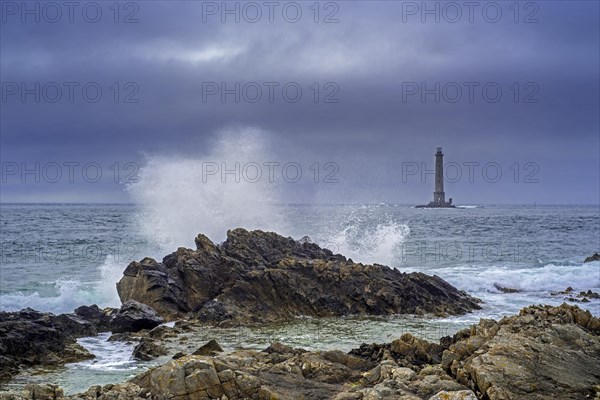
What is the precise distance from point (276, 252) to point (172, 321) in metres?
7.02

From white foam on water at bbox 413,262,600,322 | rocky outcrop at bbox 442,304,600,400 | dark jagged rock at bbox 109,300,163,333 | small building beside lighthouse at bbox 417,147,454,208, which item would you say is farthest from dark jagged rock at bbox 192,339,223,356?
small building beside lighthouse at bbox 417,147,454,208

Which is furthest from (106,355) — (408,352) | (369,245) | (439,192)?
(439,192)

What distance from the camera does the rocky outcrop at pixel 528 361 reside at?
8.49 m

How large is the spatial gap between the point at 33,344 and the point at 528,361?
11.9m

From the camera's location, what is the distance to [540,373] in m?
8.93

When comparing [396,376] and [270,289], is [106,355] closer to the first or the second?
[270,289]

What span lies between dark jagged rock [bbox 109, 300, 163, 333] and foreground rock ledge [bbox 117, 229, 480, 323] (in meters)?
1.62

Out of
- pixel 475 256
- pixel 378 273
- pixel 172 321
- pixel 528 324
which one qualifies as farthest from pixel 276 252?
pixel 475 256

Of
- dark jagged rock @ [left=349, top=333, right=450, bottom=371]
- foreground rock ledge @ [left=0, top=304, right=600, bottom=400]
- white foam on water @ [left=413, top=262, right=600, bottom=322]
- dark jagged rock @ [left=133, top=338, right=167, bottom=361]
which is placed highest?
foreground rock ledge @ [left=0, top=304, right=600, bottom=400]

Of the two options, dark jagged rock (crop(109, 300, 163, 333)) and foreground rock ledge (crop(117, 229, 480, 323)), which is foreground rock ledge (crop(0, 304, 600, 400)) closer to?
dark jagged rock (crop(109, 300, 163, 333))

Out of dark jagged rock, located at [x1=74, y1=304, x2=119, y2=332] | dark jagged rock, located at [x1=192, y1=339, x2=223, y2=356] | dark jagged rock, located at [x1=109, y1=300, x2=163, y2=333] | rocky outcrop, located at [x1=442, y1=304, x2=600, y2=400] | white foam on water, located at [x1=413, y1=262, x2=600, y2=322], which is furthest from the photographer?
white foam on water, located at [x1=413, y1=262, x2=600, y2=322]

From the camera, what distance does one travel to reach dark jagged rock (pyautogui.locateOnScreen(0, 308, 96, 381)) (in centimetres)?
1429

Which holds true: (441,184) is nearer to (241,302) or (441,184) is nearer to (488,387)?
(241,302)

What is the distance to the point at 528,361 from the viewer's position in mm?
9242
